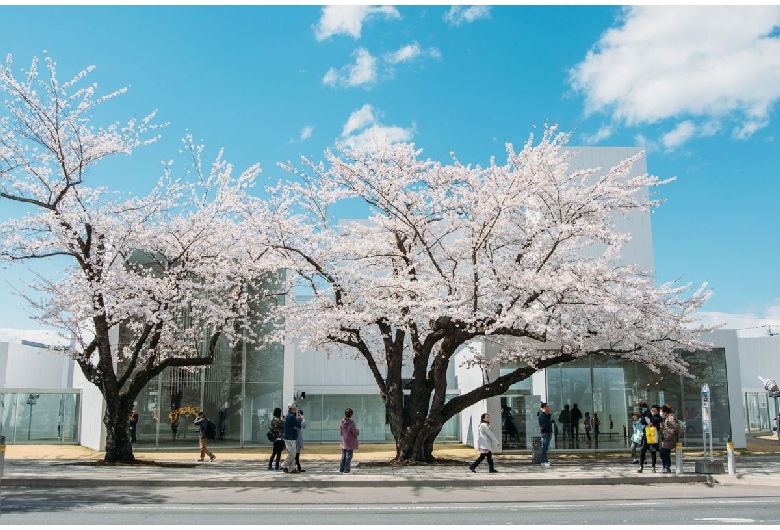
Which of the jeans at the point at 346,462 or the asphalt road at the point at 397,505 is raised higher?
the jeans at the point at 346,462

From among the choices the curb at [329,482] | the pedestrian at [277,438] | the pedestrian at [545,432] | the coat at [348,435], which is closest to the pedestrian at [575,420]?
the pedestrian at [545,432]

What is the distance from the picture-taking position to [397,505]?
12.2 m

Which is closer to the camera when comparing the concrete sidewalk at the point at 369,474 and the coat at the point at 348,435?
the concrete sidewalk at the point at 369,474

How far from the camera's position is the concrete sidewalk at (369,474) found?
50.0 feet

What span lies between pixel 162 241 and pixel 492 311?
10.5m

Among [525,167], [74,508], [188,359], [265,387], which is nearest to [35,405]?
[265,387]

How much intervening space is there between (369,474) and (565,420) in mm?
10460

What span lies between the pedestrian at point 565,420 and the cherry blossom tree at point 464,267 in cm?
405

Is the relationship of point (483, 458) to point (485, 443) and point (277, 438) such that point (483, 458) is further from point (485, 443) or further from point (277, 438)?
point (277, 438)

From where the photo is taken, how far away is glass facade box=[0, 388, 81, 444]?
1243 inches

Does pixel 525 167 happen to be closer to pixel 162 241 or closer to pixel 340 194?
pixel 340 194

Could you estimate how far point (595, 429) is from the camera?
24.6 m

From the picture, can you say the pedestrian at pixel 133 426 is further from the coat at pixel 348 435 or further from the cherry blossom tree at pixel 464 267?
the coat at pixel 348 435

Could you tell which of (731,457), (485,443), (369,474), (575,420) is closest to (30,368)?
(575,420)
